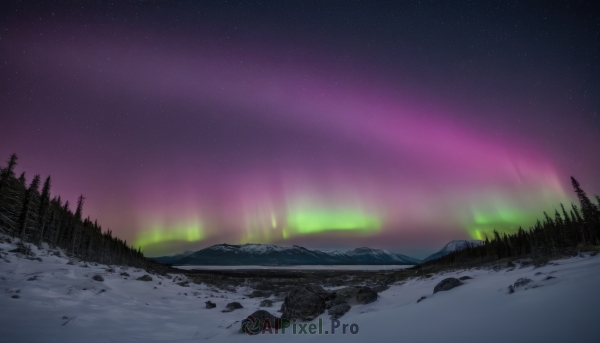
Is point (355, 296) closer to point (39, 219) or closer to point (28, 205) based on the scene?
point (28, 205)

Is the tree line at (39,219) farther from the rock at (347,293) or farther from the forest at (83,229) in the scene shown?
the rock at (347,293)

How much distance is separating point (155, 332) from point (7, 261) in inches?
727

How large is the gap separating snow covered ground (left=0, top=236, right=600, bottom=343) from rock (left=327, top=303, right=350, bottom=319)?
0.29 meters

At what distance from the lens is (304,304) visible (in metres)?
10.3

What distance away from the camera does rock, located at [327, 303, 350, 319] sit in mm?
9205

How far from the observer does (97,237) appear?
71875mm

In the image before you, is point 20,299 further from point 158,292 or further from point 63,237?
point 63,237

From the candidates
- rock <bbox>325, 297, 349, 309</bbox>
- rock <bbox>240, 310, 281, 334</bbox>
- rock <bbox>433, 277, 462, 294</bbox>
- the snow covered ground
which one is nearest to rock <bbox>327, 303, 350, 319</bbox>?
the snow covered ground

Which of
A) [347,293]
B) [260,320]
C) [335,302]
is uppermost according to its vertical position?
[347,293]

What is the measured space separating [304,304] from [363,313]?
9.23ft

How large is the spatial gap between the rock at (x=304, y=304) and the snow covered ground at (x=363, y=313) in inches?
64.7

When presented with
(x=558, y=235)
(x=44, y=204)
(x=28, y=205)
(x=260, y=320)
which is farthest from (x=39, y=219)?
(x=558, y=235)

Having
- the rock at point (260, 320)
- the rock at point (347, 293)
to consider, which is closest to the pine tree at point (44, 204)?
the rock at point (260, 320)

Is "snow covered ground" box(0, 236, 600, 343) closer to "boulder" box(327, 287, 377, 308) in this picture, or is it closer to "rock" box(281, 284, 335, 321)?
"boulder" box(327, 287, 377, 308)
